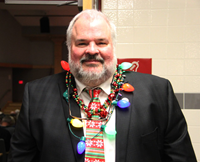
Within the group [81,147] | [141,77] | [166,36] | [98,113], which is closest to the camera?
[81,147]

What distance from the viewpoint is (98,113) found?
1.18 m

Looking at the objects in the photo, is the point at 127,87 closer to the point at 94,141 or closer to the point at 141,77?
the point at 141,77

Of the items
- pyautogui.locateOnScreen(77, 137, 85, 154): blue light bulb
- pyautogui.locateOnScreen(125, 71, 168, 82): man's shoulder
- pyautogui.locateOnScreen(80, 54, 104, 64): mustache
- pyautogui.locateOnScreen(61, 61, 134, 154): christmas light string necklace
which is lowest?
pyautogui.locateOnScreen(77, 137, 85, 154): blue light bulb

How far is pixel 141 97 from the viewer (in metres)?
1.22

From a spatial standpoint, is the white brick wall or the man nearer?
the man

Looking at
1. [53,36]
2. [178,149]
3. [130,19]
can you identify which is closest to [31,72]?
[53,36]

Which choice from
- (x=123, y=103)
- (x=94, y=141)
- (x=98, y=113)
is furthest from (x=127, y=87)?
(x=94, y=141)

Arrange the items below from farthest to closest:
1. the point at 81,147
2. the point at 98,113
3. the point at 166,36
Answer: the point at 166,36 → the point at 98,113 → the point at 81,147

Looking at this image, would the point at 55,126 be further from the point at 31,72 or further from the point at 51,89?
the point at 31,72

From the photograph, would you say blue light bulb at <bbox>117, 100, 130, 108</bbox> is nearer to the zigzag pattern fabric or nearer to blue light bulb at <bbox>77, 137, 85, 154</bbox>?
the zigzag pattern fabric

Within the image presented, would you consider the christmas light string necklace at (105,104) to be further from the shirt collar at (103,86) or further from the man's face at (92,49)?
the man's face at (92,49)

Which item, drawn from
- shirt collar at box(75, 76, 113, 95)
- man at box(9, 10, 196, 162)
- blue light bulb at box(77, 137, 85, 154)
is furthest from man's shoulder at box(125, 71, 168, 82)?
blue light bulb at box(77, 137, 85, 154)

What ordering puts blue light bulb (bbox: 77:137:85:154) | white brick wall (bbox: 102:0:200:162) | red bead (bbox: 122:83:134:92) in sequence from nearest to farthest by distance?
1. blue light bulb (bbox: 77:137:85:154)
2. red bead (bbox: 122:83:134:92)
3. white brick wall (bbox: 102:0:200:162)

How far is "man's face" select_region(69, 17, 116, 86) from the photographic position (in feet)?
3.69
